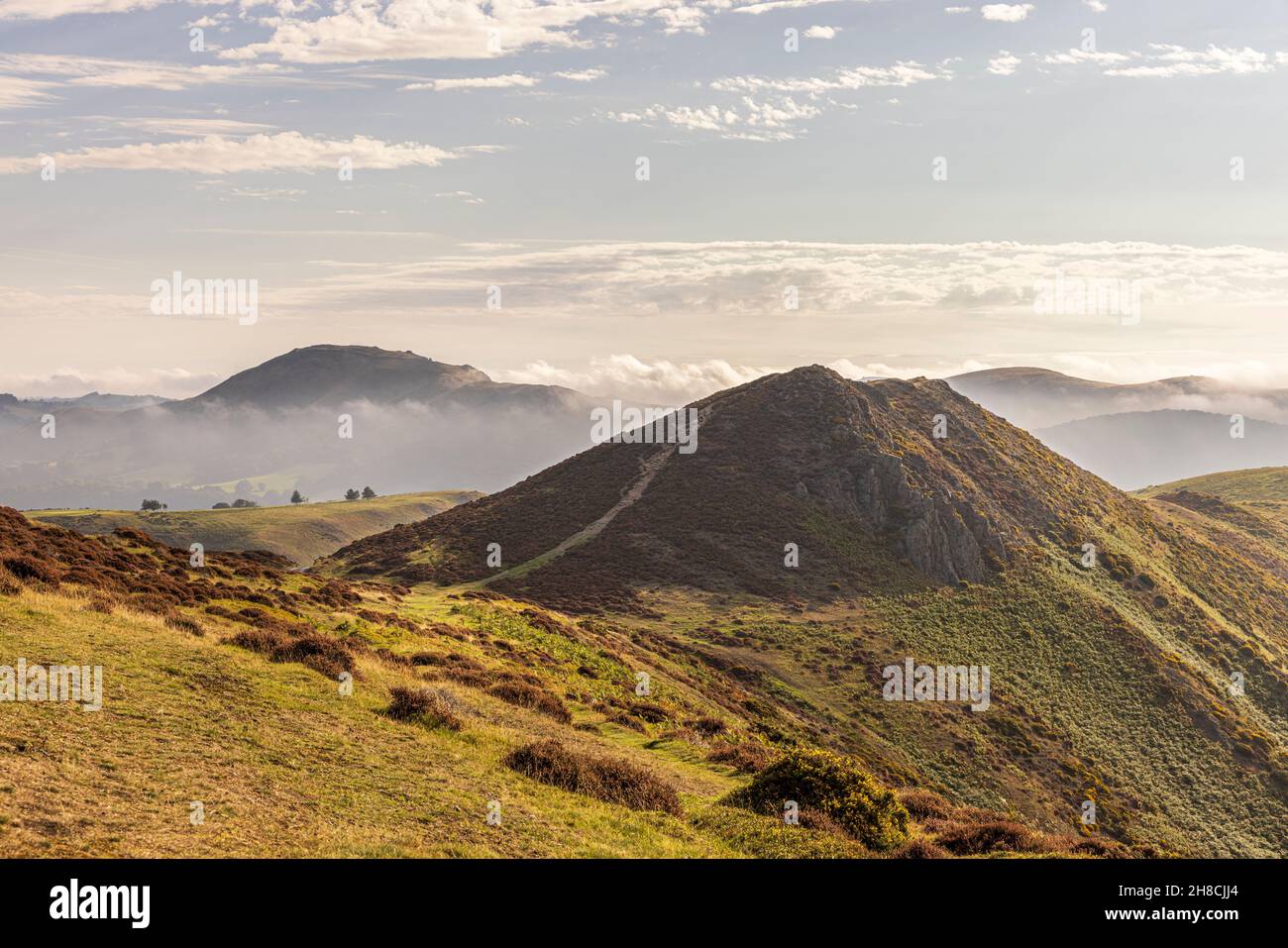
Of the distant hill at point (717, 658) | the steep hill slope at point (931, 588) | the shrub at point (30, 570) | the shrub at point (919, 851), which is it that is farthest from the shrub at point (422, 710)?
the steep hill slope at point (931, 588)

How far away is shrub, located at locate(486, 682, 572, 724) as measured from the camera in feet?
105

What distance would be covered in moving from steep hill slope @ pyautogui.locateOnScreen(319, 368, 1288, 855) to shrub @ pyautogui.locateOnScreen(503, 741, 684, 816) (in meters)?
29.5

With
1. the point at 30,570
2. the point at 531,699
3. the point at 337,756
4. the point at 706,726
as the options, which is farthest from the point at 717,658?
the point at 337,756

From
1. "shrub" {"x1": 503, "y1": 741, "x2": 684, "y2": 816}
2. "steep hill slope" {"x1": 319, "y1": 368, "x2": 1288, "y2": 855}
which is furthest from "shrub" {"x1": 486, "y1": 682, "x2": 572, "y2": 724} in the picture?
"steep hill slope" {"x1": 319, "y1": 368, "x2": 1288, "y2": 855}

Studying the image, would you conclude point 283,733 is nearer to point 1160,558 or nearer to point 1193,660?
point 1193,660

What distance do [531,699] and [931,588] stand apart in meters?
67.7

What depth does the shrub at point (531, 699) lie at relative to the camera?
32062mm

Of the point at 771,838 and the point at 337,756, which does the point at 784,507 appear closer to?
the point at 771,838

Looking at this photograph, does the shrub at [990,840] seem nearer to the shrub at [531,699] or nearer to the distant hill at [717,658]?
the distant hill at [717,658]

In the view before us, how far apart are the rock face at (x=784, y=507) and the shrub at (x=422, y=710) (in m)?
49.4

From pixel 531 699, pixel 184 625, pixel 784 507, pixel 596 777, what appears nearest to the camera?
pixel 596 777

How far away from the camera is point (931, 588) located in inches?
3546

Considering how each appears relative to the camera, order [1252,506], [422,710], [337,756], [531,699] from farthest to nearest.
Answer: [1252,506], [531,699], [422,710], [337,756]
